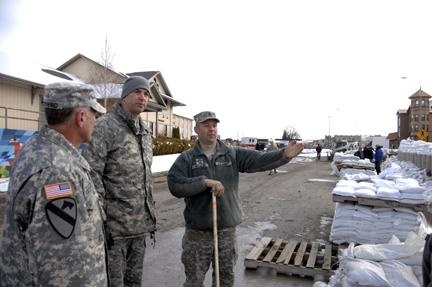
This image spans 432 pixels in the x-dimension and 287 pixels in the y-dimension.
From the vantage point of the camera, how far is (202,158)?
3.72 m

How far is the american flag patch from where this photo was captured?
171 cm

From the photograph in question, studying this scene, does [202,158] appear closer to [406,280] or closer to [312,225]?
[406,280]

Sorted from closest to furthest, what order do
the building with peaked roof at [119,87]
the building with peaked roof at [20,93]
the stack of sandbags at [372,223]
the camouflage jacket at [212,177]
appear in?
1. the camouflage jacket at [212,177]
2. the stack of sandbags at [372,223]
3. the building with peaked roof at [20,93]
4. the building with peaked roof at [119,87]

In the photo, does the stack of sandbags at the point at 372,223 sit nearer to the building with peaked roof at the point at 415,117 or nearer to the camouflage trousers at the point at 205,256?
the camouflage trousers at the point at 205,256

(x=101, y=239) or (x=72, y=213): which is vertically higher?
(x=72, y=213)

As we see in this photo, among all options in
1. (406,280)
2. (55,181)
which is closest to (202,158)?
(55,181)

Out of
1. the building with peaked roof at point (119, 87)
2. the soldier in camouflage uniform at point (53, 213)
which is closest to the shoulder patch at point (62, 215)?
the soldier in camouflage uniform at point (53, 213)

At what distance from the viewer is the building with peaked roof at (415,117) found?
268 feet

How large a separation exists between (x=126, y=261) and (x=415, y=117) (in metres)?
97.8

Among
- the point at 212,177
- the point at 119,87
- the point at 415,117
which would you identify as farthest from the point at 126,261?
the point at 415,117

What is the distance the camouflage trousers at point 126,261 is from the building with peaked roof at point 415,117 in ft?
265

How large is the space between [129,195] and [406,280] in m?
2.77

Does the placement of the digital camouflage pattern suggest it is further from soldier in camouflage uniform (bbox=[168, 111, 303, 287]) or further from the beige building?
the beige building

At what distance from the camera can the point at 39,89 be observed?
18.3 meters
